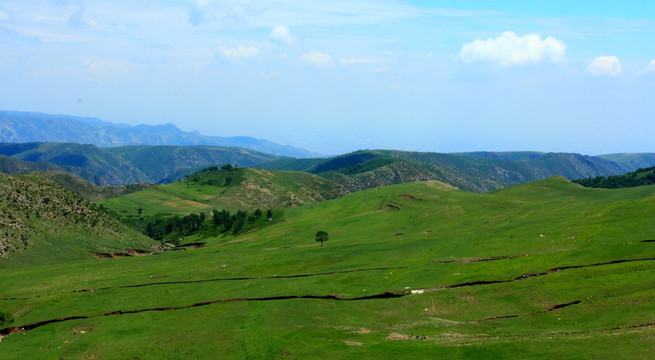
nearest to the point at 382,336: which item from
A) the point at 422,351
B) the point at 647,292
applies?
the point at 422,351

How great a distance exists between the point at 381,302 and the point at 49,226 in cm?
11077

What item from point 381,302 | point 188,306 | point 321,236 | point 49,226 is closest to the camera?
point 381,302

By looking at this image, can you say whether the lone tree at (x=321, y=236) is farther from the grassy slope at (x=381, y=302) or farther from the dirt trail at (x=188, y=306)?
the dirt trail at (x=188, y=306)

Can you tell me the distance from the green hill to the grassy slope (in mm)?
15199

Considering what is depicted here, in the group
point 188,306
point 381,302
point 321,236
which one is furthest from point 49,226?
point 381,302

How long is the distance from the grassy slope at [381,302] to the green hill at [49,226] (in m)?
15.2

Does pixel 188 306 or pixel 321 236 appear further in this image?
pixel 321 236

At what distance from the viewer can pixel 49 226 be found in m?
142

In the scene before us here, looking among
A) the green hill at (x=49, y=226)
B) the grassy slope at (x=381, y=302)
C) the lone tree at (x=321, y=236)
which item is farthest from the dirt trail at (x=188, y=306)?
the lone tree at (x=321, y=236)

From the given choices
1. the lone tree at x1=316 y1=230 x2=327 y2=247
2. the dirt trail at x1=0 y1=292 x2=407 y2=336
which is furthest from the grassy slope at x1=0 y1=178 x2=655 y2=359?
the lone tree at x1=316 y1=230 x2=327 y2=247

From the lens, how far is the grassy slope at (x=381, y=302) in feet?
175

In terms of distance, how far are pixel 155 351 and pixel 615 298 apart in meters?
54.0

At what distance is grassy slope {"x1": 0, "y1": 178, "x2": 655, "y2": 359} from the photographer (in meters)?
53.3

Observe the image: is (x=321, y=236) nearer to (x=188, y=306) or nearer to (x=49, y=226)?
(x=188, y=306)
